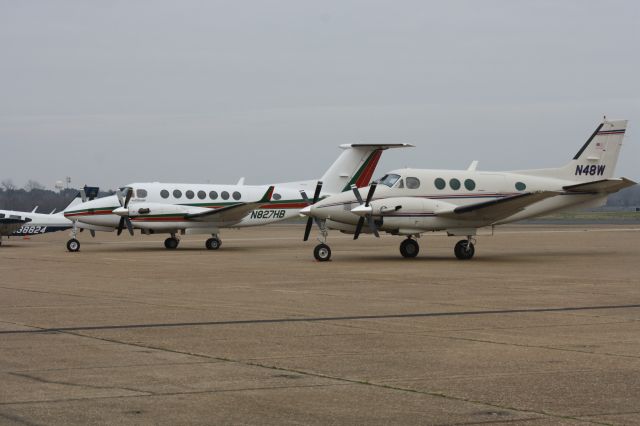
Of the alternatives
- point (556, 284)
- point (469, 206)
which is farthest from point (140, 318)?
point (469, 206)

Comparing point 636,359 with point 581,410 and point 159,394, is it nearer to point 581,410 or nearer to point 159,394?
point 581,410

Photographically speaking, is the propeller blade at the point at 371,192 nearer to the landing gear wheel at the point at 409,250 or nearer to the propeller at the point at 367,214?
the propeller at the point at 367,214

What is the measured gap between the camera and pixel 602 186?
32.8m

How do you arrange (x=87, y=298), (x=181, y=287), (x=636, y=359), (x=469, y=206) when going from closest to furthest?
(x=636, y=359)
(x=87, y=298)
(x=181, y=287)
(x=469, y=206)

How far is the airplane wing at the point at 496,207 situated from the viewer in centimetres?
3066

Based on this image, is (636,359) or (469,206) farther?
(469,206)

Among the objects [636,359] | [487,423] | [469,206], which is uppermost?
[469,206]

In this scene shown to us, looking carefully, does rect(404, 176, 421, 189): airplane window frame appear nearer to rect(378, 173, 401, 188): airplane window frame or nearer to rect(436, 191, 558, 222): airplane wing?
rect(378, 173, 401, 188): airplane window frame

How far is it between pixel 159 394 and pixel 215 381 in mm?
827

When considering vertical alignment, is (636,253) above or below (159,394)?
above

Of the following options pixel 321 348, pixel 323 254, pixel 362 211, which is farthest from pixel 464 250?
pixel 321 348

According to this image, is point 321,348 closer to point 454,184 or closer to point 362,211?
point 362,211

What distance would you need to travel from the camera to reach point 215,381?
9.63 m

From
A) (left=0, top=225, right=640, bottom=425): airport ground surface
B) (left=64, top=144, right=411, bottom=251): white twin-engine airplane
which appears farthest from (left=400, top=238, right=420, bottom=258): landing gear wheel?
(left=64, top=144, right=411, bottom=251): white twin-engine airplane
